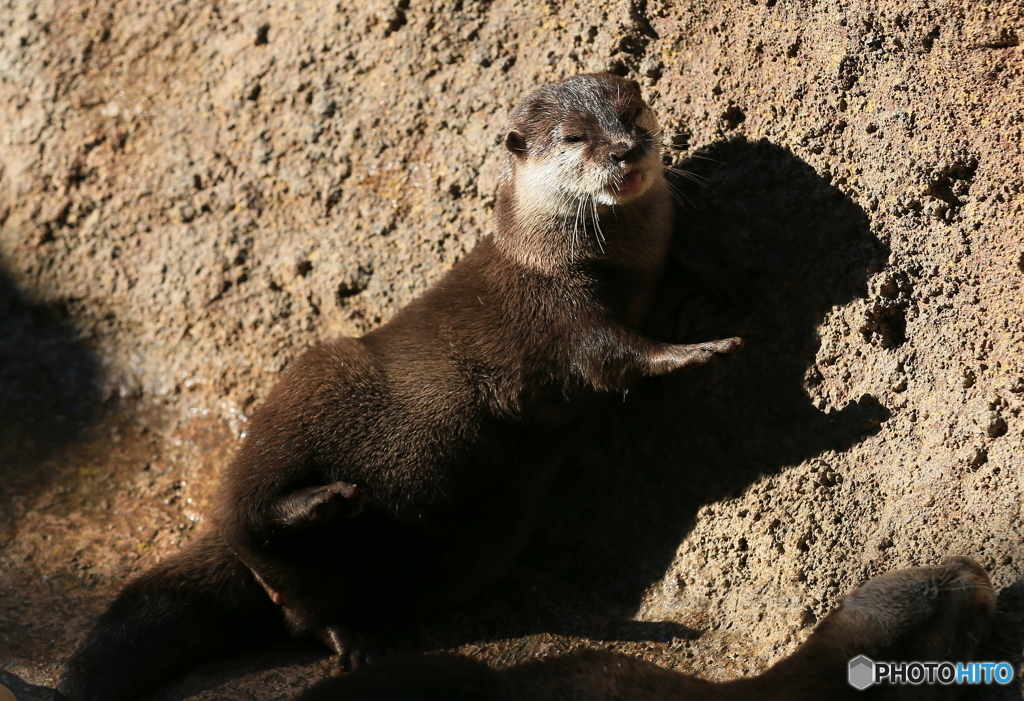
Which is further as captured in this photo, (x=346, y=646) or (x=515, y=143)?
(x=515, y=143)

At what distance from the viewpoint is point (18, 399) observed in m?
3.38

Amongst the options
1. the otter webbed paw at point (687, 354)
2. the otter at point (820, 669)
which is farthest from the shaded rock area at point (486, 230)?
the otter webbed paw at point (687, 354)

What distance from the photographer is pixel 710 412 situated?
8.49 ft

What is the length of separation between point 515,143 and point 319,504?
3.52ft

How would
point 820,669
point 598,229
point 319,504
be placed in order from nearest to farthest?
point 820,669
point 319,504
point 598,229

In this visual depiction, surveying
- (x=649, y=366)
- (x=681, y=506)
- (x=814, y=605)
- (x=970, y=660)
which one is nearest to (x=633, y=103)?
(x=649, y=366)

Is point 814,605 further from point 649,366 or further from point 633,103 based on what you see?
point 633,103

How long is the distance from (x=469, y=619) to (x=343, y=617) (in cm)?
34

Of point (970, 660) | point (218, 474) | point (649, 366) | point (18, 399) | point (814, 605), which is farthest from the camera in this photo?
point (18, 399)

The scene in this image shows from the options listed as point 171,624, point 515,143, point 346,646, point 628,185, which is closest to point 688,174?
point 628,185

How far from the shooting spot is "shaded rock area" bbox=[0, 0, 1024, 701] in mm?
2252

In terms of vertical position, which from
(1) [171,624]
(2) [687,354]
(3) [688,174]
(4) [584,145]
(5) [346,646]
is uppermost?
(4) [584,145]

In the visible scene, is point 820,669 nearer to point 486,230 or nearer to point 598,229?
point 598,229

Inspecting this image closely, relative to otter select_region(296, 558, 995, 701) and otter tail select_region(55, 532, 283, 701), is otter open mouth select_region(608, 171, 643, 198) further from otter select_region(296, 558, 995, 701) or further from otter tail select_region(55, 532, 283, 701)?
otter tail select_region(55, 532, 283, 701)
